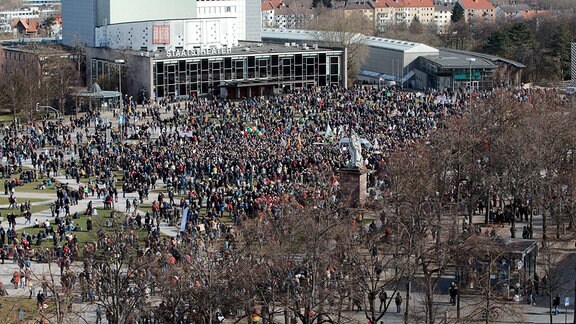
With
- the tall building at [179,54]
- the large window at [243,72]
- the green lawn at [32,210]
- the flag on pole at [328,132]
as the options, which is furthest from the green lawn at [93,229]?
the tall building at [179,54]

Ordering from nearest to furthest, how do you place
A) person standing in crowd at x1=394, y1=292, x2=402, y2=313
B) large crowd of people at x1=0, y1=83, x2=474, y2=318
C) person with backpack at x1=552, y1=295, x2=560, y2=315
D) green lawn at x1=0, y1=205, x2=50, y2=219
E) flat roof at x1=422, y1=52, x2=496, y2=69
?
person standing in crowd at x1=394, y1=292, x2=402, y2=313 < person with backpack at x1=552, y1=295, x2=560, y2=315 < large crowd of people at x1=0, y1=83, x2=474, y2=318 < green lawn at x1=0, y1=205, x2=50, y2=219 < flat roof at x1=422, y1=52, x2=496, y2=69

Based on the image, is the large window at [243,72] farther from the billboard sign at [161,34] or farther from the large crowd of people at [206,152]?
the billboard sign at [161,34]

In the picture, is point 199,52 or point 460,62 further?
point 460,62

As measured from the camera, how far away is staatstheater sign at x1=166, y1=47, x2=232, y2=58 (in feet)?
354

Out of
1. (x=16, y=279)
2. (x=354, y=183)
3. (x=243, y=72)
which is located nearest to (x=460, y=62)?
(x=243, y=72)

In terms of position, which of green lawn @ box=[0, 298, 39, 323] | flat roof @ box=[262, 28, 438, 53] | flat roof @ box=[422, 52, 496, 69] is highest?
flat roof @ box=[262, 28, 438, 53]

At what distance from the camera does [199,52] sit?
110 meters

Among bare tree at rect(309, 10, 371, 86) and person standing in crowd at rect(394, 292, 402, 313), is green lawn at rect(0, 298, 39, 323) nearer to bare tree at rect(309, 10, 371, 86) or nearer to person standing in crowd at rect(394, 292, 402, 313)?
person standing in crowd at rect(394, 292, 402, 313)

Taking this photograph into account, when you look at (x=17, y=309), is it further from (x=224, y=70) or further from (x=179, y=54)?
(x=224, y=70)

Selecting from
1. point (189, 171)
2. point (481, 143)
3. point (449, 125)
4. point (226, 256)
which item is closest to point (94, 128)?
point (189, 171)

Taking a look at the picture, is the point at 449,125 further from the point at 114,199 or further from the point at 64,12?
the point at 64,12

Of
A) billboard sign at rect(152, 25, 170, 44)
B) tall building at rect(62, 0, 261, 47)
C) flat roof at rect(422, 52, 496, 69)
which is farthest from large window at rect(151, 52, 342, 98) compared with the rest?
flat roof at rect(422, 52, 496, 69)

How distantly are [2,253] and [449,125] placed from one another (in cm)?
2931

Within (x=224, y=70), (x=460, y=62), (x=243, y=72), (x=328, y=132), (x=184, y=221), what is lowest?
(x=184, y=221)
